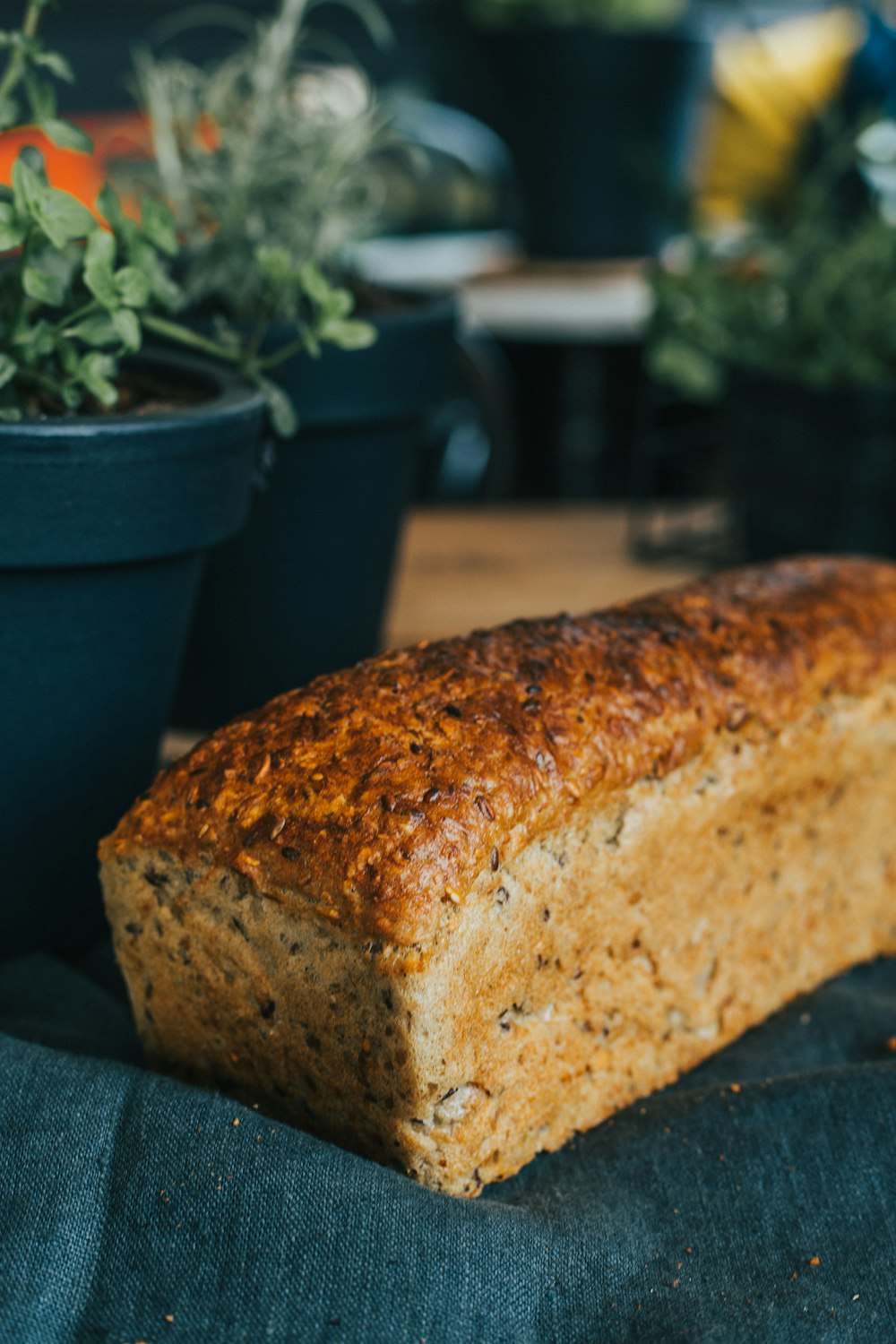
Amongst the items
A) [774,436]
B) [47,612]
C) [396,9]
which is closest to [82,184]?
[396,9]

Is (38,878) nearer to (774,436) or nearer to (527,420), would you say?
(774,436)

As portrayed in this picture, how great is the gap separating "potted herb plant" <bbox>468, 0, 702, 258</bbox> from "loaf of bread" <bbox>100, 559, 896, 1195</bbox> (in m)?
1.88

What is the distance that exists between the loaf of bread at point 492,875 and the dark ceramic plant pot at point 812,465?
0.55 meters

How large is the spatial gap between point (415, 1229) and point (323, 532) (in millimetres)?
733

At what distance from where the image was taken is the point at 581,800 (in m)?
0.89

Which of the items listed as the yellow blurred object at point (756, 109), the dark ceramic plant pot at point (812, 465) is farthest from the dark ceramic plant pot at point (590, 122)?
the dark ceramic plant pot at point (812, 465)

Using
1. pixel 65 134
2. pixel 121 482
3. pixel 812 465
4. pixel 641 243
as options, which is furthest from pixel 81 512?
pixel 641 243

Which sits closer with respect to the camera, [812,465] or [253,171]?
[253,171]

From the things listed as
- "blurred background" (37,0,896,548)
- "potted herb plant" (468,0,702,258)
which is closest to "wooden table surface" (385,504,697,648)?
"blurred background" (37,0,896,548)

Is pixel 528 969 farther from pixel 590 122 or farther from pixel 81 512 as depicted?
pixel 590 122

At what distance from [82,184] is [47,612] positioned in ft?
9.09

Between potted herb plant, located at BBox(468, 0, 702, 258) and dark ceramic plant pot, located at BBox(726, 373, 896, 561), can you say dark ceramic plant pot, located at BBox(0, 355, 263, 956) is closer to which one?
dark ceramic plant pot, located at BBox(726, 373, 896, 561)

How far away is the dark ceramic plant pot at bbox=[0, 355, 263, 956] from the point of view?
90 centimetres

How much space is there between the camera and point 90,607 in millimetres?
959
